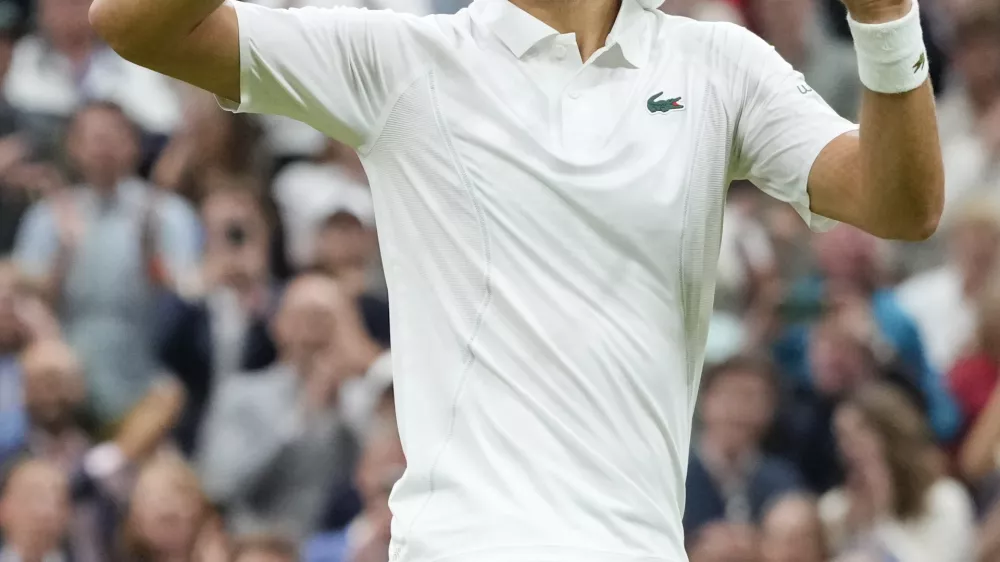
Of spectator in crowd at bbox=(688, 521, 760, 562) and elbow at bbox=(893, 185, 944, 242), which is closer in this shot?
elbow at bbox=(893, 185, 944, 242)

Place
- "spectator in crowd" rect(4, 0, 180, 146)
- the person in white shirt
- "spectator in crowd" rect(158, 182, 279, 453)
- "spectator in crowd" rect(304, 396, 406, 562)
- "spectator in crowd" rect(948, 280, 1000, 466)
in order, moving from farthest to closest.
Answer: "spectator in crowd" rect(4, 0, 180, 146) → "spectator in crowd" rect(158, 182, 279, 453) → "spectator in crowd" rect(948, 280, 1000, 466) → "spectator in crowd" rect(304, 396, 406, 562) → the person in white shirt

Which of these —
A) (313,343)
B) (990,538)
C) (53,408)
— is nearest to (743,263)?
(990,538)

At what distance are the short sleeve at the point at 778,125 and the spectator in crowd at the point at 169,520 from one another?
377 centimetres

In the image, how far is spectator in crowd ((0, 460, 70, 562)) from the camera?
233 inches

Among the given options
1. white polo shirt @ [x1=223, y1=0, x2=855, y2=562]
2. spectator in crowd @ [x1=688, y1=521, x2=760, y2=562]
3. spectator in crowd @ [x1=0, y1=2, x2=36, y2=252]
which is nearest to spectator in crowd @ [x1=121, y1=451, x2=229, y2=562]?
spectator in crowd @ [x1=0, y1=2, x2=36, y2=252]

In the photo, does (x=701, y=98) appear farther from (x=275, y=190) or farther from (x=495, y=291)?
(x=275, y=190)

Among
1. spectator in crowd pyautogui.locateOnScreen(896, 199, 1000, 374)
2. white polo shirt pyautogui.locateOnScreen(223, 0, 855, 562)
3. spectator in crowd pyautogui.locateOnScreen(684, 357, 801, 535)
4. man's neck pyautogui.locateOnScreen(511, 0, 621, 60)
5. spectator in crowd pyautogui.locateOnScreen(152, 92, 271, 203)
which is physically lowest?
spectator in crowd pyautogui.locateOnScreen(684, 357, 801, 535)

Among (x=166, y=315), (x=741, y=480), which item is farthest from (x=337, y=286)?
(x=741, y=480)

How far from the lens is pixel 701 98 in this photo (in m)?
2.49

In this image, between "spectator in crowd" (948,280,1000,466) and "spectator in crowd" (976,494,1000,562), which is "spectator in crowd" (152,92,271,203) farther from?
"spectator in crowd" (976,494,1000,562)

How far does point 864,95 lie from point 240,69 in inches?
36.6

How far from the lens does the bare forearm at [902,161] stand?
2.21 meters

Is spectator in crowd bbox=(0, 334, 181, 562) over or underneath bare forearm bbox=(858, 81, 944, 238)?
underneath

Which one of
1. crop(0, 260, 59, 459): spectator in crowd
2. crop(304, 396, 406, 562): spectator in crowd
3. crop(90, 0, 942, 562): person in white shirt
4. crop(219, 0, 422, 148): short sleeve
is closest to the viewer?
crop(90, 0, 942, 562): person in white shirt
